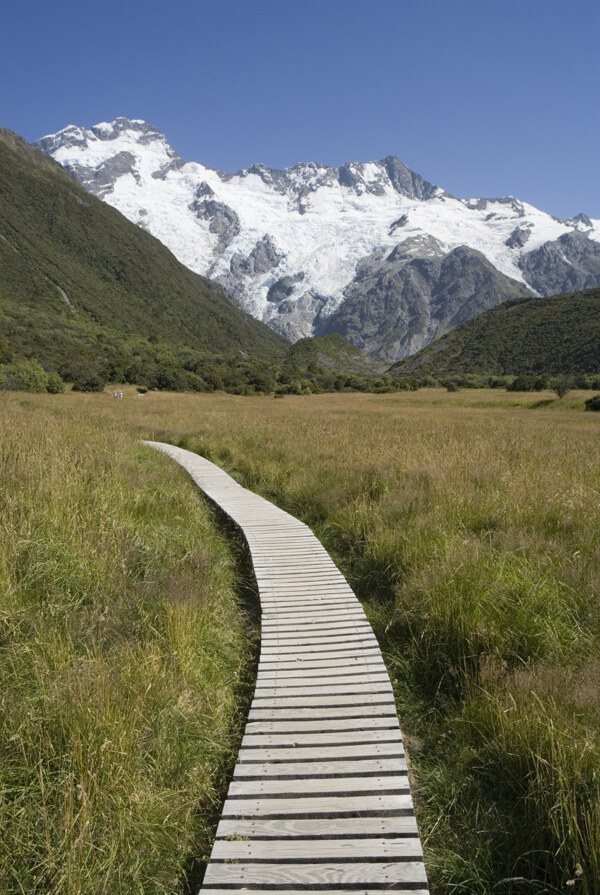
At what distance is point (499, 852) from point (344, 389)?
79.1m

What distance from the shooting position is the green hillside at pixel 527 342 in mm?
75875

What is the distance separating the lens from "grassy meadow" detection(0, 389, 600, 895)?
277cm

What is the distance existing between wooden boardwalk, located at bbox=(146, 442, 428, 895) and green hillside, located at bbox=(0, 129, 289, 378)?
74797 mm

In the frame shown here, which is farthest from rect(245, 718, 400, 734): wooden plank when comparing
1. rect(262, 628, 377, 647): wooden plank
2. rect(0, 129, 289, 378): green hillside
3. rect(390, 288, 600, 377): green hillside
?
rect(0, 129, 289, 378): green hillside

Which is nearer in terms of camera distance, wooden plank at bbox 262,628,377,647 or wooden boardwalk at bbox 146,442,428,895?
wooden boardwalk at bbox 146,442,428,895

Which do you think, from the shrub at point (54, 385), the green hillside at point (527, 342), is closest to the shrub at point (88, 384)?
the shrub at point (54, 385)

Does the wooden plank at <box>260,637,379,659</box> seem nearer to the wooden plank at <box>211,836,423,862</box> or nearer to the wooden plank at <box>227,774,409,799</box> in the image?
the wooden plank at <box>227,774,409,799</box>

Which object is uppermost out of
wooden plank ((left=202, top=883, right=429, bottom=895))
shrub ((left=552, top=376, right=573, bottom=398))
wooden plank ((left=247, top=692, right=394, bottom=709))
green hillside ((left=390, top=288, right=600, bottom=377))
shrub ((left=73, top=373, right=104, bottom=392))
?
green hillside ((left=390, top=288, right=600, bottom=377))

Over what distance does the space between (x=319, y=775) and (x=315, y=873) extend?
66cm

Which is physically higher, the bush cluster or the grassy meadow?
the bush cluster

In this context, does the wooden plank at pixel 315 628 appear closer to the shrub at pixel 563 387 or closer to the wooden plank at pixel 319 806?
the wooden plank at pixel 319 806

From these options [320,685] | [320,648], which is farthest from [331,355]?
[320,685]

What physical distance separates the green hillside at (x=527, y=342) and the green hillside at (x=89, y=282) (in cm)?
4895

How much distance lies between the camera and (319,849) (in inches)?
108
